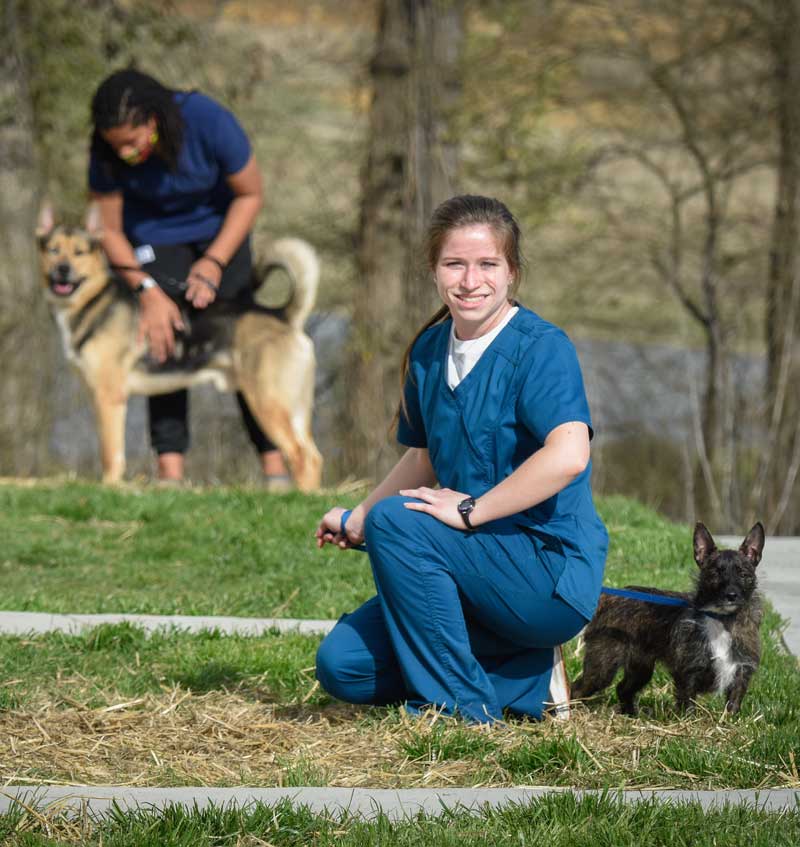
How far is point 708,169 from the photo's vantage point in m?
18.1

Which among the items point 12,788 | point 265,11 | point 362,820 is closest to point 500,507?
point 362,820

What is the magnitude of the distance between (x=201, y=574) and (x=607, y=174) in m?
12.2

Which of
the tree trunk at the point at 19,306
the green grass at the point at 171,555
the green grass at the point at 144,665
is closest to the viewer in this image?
the green grass at the point at 144,665

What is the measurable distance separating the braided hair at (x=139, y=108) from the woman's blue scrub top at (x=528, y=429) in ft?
18.4

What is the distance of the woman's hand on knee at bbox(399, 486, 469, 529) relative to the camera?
15.2 ft

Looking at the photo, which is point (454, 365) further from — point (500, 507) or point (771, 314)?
point (771, 314)

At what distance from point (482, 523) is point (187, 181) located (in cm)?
623

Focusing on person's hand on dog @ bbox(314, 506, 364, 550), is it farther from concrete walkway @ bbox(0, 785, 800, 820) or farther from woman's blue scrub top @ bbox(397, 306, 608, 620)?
concrete walkway @ bbox(0, 785, 800, 820)

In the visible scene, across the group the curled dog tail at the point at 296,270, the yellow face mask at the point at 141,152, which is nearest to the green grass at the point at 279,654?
the curled dog tail at the point at 296,270

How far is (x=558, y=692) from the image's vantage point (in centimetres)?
497

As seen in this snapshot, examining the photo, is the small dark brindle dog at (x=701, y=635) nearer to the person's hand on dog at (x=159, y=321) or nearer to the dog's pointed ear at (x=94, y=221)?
the person's hand on dog at (x=159, y=321)

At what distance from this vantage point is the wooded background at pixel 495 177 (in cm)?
1512

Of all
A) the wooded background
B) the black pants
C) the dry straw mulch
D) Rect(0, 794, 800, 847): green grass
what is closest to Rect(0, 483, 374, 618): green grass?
the black pants

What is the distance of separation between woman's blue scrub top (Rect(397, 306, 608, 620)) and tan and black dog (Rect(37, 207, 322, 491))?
5798 mm
